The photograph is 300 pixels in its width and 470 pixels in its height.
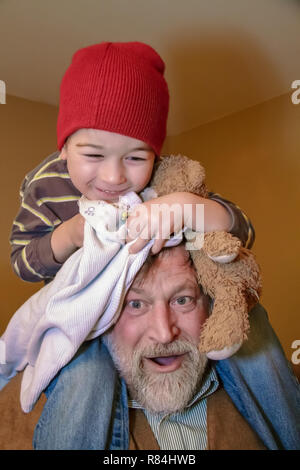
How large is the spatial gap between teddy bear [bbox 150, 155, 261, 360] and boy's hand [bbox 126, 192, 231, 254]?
33 mm

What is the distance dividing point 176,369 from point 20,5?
0.77m

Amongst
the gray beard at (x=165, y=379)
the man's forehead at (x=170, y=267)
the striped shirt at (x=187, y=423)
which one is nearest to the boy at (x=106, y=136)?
the man's forehead at (x=170, y=267)

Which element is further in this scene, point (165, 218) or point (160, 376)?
point (160, 376)

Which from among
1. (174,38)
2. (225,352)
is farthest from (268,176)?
(225,352)

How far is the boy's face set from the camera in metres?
0.66

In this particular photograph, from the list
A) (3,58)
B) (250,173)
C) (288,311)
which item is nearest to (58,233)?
(3,58)

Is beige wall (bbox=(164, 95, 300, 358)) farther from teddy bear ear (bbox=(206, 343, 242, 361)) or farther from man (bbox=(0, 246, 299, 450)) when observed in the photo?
teddy bear ear (bbox=(206, 343, 242, 361))

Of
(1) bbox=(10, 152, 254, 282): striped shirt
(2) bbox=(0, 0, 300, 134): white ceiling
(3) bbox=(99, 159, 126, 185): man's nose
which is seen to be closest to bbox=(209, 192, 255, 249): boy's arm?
(1) bbox=(10, 152, 254, 282): striped shirt

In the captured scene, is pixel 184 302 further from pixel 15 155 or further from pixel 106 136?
pixel 15 155

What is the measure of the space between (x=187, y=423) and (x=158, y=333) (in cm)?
23

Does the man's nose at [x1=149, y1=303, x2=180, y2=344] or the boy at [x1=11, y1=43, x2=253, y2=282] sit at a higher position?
the boy at [x1=11, y1=43, x2=253, y2=282]

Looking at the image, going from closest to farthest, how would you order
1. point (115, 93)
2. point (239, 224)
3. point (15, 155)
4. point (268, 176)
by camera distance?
point (115, 93) → point (239, 224) → point (15, 155) → point (268, 176)

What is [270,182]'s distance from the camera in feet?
4.27

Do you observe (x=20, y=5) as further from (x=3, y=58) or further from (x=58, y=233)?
(x=58, y=233)
